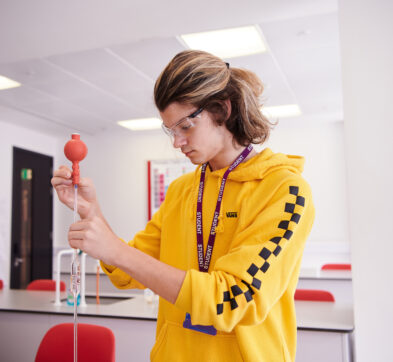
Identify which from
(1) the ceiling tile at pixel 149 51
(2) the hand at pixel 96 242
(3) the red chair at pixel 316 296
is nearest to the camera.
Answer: (2) the hand at pixel 96 242

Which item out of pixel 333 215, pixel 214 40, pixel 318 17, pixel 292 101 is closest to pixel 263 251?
pixel 318 17

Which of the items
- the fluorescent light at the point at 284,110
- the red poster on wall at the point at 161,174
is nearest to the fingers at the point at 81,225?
the fluorescent light at the point at 284,110

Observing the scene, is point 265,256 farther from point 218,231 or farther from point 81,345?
point 81,345

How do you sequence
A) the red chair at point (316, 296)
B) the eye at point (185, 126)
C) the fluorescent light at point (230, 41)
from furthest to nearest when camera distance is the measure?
the fluorescent light at point (230, 41)
the red chair at point (316, 296)
the eye at point (185, 126)

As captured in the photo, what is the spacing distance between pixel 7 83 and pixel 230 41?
99.1 inches

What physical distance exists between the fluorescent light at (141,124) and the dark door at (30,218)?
1551mm

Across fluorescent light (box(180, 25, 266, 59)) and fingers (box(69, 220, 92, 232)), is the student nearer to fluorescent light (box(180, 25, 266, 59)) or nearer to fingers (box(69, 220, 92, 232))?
fingers (box(69, 220, 92, 232))

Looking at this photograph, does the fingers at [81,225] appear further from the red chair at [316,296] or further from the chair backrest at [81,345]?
the red chair at [316,296]

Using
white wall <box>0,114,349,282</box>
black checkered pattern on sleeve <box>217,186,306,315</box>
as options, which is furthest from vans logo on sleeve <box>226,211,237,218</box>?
white wall <box>0,114,349,282</box>

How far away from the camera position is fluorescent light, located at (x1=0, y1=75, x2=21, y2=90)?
15.0 feet

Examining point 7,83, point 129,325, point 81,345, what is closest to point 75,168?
point 81,345

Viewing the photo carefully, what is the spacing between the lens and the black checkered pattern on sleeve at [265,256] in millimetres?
838

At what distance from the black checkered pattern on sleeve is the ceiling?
2.28 meters

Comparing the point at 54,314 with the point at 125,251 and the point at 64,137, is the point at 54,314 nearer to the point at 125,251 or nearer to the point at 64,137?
the point at 125,251
